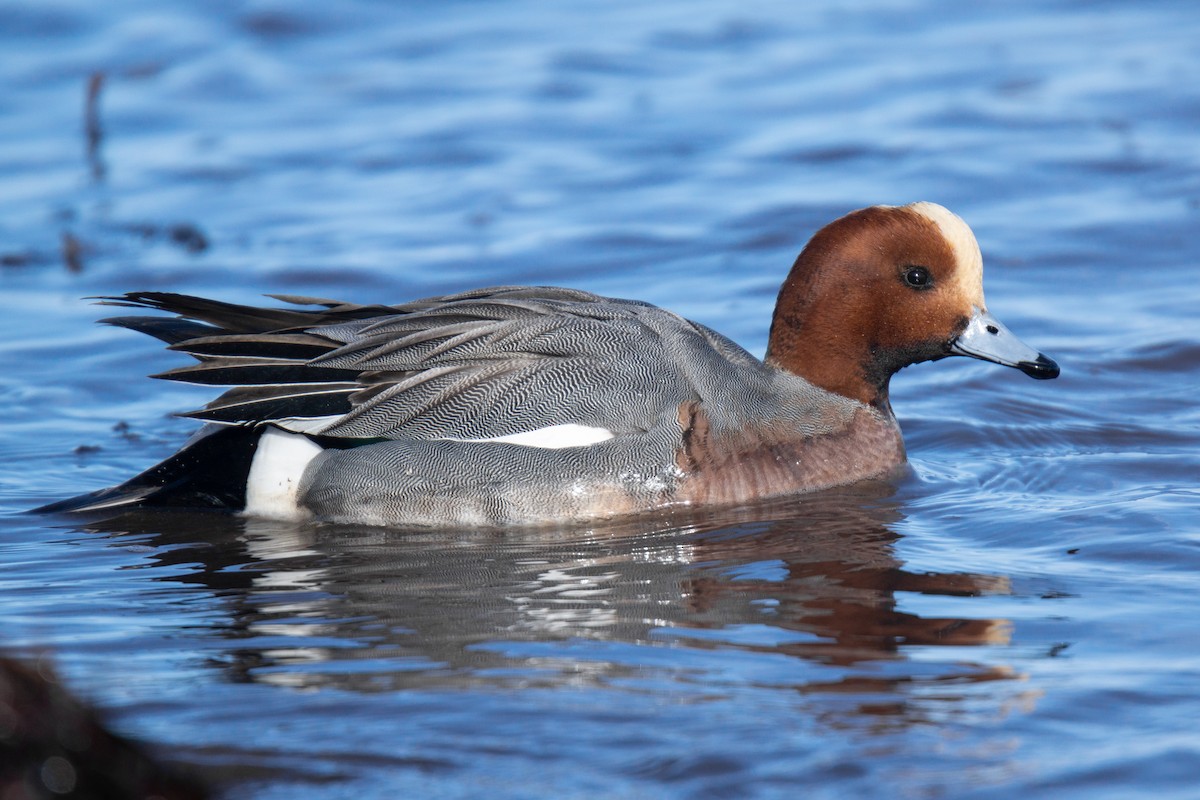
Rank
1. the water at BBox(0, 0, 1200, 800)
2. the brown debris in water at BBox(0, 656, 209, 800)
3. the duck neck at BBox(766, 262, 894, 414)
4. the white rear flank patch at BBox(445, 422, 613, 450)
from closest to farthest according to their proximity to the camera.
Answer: the brown debris in water at BBox(0, 656, 209, 800) < the water at BBox(0, 0, 1200, 800) < the white rear flank patch at BBox(445, 422, 613, 450) < the duck neck at BBox(766, 262, 894, 414)

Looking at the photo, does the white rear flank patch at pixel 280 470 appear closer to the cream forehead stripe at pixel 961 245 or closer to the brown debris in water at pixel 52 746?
the cream forehead stripe at pixel 961 245

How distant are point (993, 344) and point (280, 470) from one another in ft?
7.85

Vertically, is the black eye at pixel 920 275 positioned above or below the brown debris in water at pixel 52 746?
above

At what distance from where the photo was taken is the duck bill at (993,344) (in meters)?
5.40

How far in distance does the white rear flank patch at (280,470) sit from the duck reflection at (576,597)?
0.27 feet

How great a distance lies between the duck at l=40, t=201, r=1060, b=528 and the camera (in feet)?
16.7

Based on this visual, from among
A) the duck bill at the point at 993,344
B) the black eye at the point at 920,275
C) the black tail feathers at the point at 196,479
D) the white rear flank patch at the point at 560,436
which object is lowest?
the black tail feathers at the point at 196,479

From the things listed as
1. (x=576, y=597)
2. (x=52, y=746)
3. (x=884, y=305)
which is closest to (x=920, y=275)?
(x=884, y=305)

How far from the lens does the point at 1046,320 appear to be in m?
7.30

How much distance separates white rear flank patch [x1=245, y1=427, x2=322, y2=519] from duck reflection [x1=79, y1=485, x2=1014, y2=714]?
8 centimetres

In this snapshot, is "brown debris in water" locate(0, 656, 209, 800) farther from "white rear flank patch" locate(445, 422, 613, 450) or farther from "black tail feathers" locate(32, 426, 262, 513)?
"black tail feathers" locate(32, 426, 262, 513)

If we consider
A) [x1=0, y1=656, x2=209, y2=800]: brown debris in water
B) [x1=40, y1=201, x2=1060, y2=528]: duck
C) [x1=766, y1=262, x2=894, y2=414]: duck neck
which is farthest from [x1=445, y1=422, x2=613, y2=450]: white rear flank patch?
[x1=0, y1=656, x2=209, y2=800]: brown debris in water

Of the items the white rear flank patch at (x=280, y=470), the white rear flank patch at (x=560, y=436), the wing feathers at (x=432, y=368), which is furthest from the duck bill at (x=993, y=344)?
the white rear flank patch at (x=280, y=470)

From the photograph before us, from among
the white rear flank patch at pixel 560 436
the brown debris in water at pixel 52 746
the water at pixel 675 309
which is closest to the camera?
the brown debris in water at pixel 52 746
